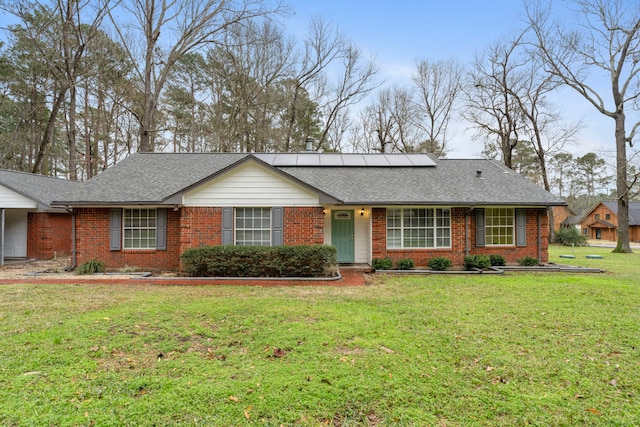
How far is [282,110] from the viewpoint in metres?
25.3

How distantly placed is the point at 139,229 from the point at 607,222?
168 feet

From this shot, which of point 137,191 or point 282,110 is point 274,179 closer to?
point 137,191

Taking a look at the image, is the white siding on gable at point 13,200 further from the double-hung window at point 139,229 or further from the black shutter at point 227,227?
the black shutter at point 227,227

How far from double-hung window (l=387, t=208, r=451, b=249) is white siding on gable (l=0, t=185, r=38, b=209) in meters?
14.1

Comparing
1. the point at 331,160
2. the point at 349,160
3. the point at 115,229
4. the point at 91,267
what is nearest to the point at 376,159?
the point at 349,160

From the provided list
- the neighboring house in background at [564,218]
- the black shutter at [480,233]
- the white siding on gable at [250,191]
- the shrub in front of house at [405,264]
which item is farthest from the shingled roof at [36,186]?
the neighboring house in background at [564,218]

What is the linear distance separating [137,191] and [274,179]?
5108 mm

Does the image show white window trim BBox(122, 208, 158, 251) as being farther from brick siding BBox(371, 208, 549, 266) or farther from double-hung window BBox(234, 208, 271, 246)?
brick siding BBox(371, 208, 549, 266)

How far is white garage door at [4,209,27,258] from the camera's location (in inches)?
546

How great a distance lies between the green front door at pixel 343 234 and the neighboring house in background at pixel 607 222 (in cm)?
3782

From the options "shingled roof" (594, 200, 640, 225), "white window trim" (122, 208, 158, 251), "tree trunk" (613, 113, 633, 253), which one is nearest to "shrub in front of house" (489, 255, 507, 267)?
"white window trim" (122, 208, 158, 251)

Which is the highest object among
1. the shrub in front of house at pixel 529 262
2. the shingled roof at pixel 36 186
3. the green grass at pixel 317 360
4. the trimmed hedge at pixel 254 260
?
the shingled roof at pixel 36 186

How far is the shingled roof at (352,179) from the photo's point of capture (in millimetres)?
11227

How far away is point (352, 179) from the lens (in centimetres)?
1343
